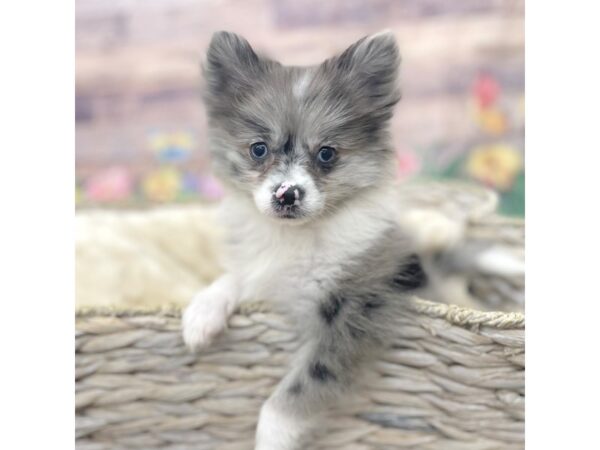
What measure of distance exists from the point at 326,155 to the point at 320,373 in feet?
1.82

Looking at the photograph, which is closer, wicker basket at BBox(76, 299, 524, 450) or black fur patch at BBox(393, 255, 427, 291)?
wicker basket at BBox(76, 299, 524, 450)

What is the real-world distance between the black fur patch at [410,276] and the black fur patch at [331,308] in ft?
0.54

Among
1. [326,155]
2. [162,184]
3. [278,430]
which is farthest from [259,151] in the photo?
[162,184]

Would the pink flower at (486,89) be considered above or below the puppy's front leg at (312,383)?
above

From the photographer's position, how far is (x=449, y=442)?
1821 millimetres

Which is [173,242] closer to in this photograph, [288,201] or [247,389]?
[247,389]

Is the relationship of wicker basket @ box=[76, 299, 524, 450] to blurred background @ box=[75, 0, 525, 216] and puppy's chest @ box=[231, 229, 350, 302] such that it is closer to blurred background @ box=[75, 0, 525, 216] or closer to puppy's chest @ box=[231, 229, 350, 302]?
puppy's chest @ box=[231, 229, 350, 302]

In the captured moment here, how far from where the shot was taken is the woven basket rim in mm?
1656

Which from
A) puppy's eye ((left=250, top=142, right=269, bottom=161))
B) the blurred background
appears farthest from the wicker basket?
the blurred background

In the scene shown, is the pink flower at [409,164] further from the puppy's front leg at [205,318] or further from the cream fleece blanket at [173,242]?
the puppy's front leg at [205,318]

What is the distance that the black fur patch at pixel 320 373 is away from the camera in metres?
1.73

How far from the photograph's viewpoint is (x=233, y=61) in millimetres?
1842

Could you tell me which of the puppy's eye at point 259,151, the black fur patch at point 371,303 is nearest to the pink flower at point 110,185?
the puppy's eye at point 259,151
